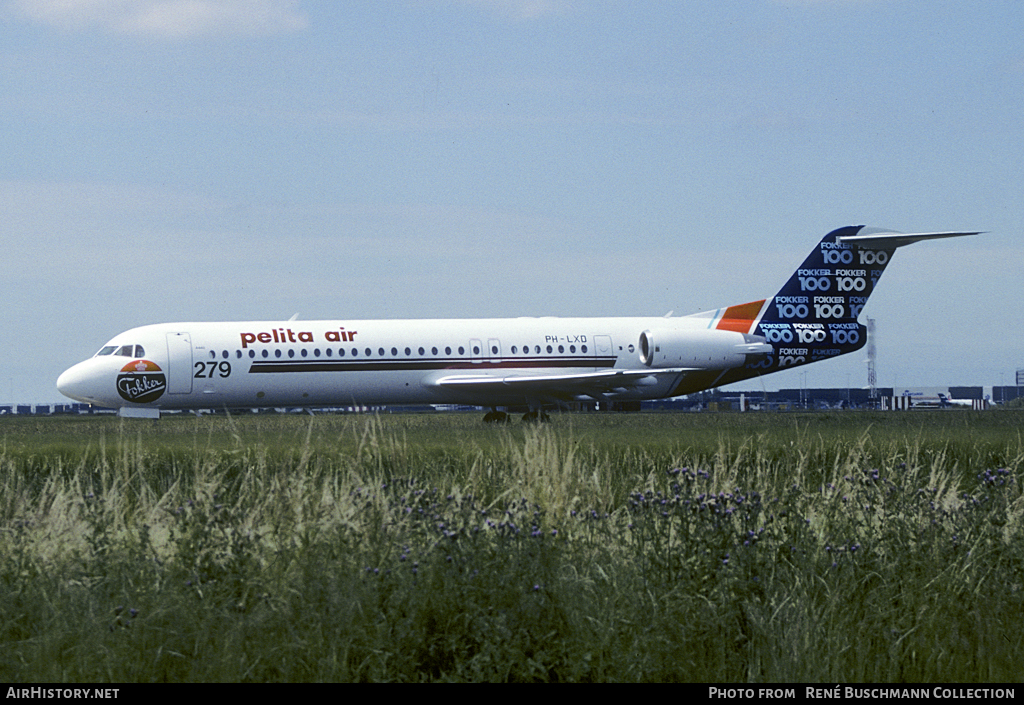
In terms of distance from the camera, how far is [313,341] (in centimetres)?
3172

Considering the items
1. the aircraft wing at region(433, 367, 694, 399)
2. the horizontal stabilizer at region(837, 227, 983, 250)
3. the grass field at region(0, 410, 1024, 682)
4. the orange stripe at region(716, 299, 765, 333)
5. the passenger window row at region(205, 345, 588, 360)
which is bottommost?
the grass field at region(0, 410, 1024, 682)

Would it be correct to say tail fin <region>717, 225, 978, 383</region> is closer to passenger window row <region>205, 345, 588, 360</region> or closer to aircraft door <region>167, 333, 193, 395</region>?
passenger window row <region>205, 345, 588, 360</region>

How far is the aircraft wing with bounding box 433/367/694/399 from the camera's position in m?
33.4

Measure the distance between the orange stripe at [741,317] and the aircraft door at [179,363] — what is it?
665 inches

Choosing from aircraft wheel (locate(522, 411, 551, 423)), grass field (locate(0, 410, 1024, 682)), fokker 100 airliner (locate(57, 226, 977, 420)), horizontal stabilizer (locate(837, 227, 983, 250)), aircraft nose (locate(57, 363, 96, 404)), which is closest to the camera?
grass field (locate(0, 410, 1024, 682))

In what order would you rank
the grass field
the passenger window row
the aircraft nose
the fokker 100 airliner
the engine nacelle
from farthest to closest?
the engine nacelle
the passenger window row
the fokker 100 airliner
the aircraft nose
the grass field

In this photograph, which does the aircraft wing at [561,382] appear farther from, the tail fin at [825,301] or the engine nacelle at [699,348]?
the tail fin at [825,301]

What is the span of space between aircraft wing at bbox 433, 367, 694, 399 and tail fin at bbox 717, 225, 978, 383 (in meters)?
4.45

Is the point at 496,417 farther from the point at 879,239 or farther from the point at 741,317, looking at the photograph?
the point at 879,239

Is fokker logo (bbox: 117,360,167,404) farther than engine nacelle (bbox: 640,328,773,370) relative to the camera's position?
No

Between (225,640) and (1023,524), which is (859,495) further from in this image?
(225,640)

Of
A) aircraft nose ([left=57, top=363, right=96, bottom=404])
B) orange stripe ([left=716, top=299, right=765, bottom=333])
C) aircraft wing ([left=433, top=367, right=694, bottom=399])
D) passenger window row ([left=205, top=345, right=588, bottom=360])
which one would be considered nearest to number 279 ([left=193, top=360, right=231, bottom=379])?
passenger window row ([left=205, top=345, right=588, bottom=360])

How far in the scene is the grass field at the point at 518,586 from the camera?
6.67 m
